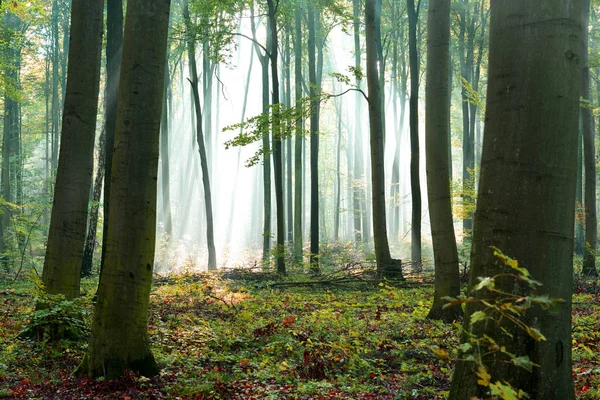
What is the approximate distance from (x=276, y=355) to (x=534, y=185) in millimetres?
4292

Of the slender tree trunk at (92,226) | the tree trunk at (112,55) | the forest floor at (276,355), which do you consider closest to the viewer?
the forest floor at (276,355)

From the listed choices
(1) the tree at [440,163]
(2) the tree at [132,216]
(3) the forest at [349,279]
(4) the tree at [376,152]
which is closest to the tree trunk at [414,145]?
(3) the forest at [349,279]

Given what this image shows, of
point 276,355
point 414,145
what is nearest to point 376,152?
point 414,145

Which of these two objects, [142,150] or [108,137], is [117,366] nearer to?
[142,150]

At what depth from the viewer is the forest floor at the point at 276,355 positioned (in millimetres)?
4617

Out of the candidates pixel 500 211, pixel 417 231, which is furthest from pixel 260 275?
pixel 500 211

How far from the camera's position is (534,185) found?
270 centimetres

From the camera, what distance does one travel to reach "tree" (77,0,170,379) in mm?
4930

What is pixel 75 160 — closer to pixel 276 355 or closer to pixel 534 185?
pixel 276 355

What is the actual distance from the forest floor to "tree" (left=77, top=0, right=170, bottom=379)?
0.28 metres

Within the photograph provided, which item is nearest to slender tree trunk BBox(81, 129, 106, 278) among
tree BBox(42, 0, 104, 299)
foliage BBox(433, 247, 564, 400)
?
tree BBox(42, 0, 104, 299)

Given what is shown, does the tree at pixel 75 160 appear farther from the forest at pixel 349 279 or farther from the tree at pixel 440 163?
the tree at pixel 440 163

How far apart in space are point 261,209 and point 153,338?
155ft

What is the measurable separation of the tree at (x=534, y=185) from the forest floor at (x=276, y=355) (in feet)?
2.42
